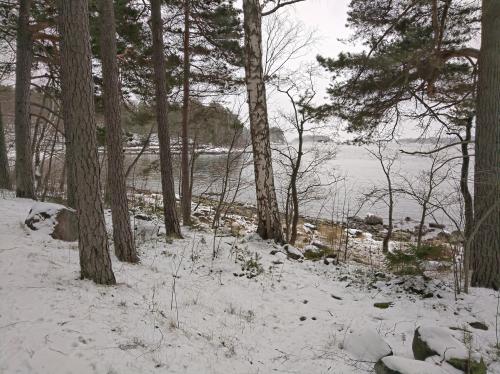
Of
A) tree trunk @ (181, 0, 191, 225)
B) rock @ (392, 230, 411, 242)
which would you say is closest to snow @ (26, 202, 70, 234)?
tree trunk @ (181, 0, 191, 225)

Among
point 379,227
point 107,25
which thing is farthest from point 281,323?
point 379,227

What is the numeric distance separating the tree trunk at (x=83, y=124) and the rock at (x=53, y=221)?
1893 mm

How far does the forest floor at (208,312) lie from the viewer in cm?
271

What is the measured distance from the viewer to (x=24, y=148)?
8.56 meters

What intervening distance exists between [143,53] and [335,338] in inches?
343

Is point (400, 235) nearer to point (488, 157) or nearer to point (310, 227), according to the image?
point (310, 227)

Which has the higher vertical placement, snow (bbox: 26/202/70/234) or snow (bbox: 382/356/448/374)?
snow (bbox: 26/202/70/234)

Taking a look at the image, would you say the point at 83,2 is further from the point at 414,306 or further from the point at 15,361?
the point at 414,306

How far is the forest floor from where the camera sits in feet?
8.91

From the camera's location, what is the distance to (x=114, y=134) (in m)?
4.93

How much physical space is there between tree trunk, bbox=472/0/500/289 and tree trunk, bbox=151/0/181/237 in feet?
19.4

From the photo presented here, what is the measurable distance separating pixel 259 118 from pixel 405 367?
5.18 m

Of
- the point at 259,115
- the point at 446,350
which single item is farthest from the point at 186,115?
the point at 446,350

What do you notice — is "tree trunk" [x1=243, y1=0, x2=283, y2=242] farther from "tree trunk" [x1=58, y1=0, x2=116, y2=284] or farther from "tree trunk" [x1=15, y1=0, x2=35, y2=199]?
"tree trunk" [x1=15, y1=0, x2=35, y2=199]
